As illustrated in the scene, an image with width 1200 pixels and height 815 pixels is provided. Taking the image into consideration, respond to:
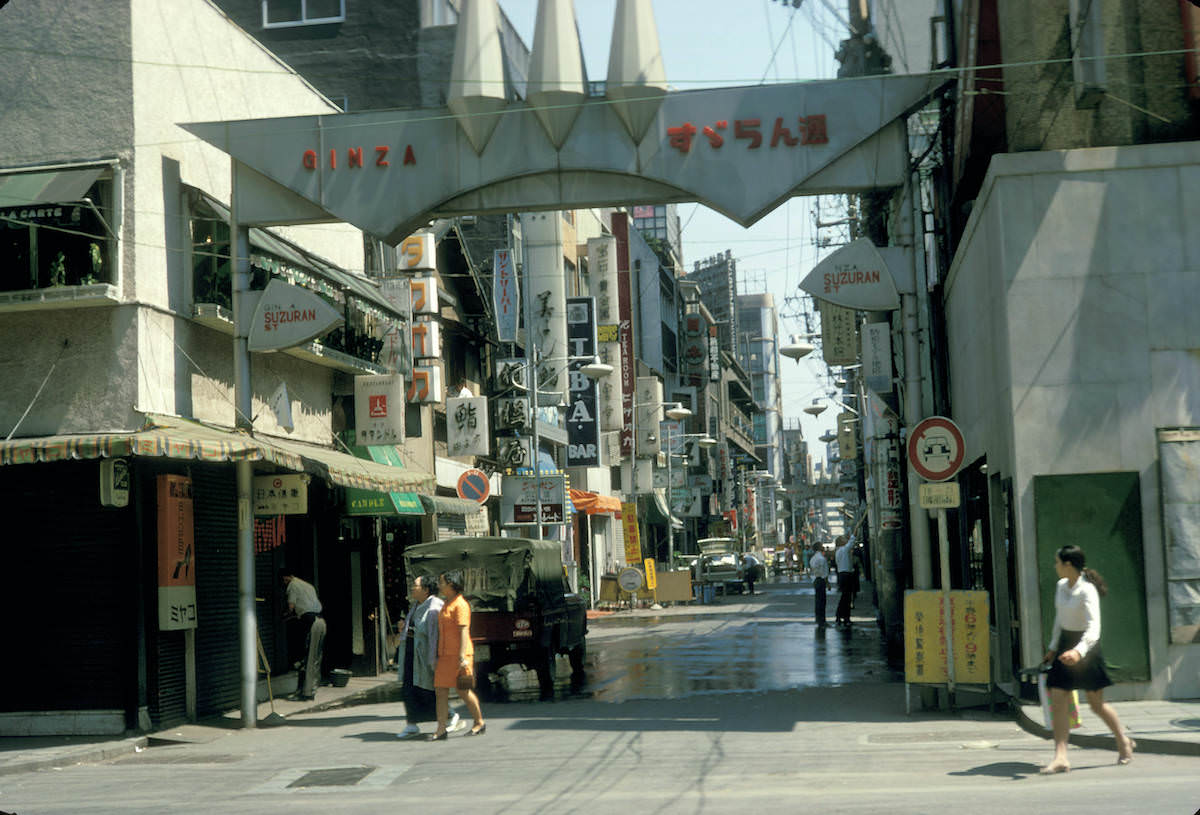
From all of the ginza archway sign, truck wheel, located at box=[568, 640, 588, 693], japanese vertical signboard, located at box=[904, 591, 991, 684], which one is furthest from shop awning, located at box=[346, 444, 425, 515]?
japanese vertical signboard, located at box=[904, 591, 991, 684]

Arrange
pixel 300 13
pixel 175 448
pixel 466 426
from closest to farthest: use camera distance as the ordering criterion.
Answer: pixel 175 448 < pixel 466 426 < pixel 300 13

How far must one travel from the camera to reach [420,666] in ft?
50.3

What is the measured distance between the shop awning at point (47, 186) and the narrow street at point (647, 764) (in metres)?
6.50

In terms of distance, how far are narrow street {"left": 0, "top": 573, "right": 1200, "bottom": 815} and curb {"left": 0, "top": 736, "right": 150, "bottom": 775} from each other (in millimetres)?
181

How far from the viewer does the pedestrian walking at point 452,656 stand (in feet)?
48.8

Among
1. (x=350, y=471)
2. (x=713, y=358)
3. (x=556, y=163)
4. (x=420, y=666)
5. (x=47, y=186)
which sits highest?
(x=713, y=358)

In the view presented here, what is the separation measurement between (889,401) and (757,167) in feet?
56.5

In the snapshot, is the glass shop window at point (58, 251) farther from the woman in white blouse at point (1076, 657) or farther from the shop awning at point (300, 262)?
the woman in white blouse at point (1076, 657)

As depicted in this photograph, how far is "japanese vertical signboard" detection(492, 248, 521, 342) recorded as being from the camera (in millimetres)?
36500

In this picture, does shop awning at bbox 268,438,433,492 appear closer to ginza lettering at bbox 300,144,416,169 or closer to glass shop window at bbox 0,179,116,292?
glass shop window at bbox 0,179,116,292

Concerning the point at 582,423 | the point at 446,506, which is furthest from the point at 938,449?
the point at 582,423

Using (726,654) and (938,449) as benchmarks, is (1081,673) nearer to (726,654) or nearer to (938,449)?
(938,449)

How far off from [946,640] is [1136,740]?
3.64 metres

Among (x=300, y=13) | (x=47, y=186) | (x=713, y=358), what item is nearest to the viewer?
(x=47, y=186)
